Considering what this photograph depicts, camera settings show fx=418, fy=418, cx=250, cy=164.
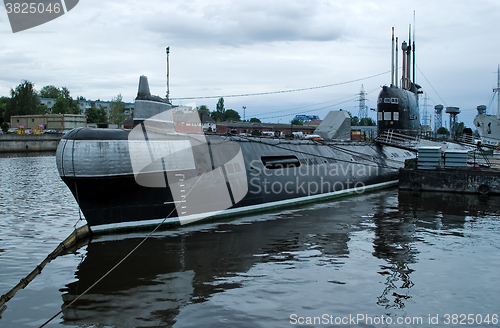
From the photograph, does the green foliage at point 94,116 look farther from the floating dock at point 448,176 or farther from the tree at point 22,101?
the floating dock at point 448,176

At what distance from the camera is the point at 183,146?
51.2ft

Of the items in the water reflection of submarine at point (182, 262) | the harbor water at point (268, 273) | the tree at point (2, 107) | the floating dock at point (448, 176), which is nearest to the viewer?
the harbor water at point (268, 273)

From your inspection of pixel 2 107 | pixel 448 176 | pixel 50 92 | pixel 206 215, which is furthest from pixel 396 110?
pixel 50 92

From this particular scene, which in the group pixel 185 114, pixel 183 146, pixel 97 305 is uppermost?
pixel 185 114

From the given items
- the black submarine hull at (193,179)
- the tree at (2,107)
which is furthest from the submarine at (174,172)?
the tree at (2,107)

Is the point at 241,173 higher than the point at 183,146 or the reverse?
the reverse

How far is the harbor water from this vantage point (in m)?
8.69

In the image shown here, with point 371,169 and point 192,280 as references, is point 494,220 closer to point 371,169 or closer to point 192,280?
point 371,169

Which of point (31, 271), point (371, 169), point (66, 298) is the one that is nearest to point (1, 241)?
point (31, 271)

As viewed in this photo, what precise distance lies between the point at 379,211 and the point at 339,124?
48.3 ft

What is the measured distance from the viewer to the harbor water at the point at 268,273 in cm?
869

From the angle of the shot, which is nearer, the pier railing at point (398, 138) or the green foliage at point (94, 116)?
the pier railing at point (398, 138)

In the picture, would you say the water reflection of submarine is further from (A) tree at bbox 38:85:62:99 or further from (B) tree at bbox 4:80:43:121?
(A) tree at bbox 38:85:62:99

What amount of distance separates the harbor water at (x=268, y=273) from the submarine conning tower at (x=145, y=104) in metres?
4.26
